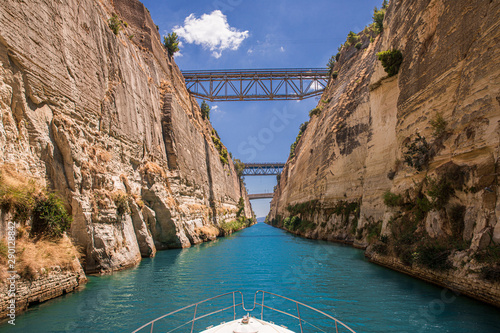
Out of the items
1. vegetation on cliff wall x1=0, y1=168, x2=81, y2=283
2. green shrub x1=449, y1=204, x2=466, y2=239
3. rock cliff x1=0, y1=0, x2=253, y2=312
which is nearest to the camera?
vegetation on cliff wall x1=0, y1=168, x2=81, y2=283

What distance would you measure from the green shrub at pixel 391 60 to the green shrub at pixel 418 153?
552 centimetres

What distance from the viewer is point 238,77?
37.8m

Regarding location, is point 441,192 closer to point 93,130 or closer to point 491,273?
point 491,273

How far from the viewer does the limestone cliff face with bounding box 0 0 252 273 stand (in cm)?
988

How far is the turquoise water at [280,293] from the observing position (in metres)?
6.81

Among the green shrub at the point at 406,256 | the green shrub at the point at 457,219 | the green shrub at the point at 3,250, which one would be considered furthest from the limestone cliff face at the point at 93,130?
the green shrub at the point at 457,219

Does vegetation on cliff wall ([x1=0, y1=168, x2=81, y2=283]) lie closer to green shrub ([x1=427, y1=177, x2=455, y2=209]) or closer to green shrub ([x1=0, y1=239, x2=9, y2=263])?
A: green shrub ([x1=0, y1=239, x2=9, y2=263])

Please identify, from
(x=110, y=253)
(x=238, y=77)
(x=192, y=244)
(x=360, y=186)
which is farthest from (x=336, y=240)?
(x=238, y=77)

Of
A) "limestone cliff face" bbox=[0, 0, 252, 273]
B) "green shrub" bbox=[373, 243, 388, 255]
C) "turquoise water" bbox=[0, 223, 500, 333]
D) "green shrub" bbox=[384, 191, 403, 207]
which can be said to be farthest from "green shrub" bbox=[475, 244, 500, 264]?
Result: "limestone cliff face" bbox=[0, 0, 252, 273]

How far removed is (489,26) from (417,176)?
6221 millimetres

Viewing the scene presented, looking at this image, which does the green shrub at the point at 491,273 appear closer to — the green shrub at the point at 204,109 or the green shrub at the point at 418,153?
the green shrub at the point at 418,153

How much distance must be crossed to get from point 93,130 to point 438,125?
15582 millimetres

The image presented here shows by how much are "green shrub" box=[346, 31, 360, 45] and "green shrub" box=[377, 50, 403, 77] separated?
22004 millimetres

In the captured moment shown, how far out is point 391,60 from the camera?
16.5 metres
